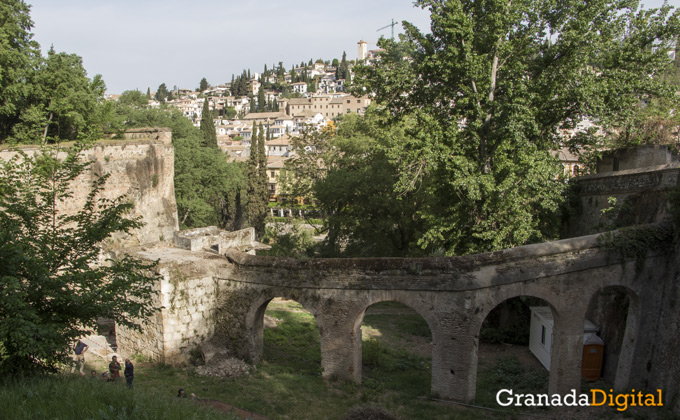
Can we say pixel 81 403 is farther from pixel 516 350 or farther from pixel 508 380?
pixel 516 350

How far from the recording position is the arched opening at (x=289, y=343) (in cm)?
1543

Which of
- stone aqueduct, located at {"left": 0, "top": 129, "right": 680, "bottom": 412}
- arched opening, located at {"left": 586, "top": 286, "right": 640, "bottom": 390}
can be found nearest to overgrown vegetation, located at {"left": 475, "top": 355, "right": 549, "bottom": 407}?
stone aqueduct, located at {"left": 0, "top": 129, "right": 680, "bottom": 412}

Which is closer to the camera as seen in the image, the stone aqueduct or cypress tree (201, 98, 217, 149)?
the stone aqueduct

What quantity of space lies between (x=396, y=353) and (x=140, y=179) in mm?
15456

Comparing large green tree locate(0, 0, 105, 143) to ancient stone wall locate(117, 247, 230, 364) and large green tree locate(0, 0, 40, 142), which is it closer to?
large green tree locate(0, 0, 40, 142)

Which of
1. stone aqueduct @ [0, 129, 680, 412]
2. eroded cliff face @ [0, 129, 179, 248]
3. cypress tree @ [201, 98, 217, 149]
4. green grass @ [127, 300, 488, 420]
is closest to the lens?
green grass @ [127, 300, 488, 420]

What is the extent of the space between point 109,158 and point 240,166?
23.7m

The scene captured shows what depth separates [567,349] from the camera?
515 inches

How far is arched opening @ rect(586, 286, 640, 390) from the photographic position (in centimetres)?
1350

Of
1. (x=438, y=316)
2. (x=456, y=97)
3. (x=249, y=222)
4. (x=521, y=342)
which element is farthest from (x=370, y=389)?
(x=249, y=222)

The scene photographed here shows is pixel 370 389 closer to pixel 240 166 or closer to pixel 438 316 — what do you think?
pixel 438 316

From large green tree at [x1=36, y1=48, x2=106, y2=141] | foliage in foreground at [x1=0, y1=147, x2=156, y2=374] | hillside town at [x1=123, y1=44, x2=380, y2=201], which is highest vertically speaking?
hillside town at [x1=123, y1=44, x2=380, y2=201]

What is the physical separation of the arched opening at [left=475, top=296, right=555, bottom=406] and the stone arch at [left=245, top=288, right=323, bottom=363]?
534 centimetres

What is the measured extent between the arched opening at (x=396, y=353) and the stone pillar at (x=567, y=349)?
11.3ft
